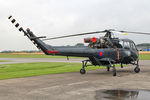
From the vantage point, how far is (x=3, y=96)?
26.3 ft

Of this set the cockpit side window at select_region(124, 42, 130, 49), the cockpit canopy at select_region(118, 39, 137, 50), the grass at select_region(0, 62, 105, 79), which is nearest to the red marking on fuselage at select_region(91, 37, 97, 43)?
the cockpit canopy at select_region(118, 39, 137, 50)

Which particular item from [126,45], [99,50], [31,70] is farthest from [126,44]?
[31,70]

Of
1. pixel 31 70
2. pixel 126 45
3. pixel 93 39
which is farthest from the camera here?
pixel 31 70

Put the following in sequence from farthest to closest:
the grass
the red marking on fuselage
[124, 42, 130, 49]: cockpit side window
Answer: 1. [124, 42, 130, 49]: cockpit side window
2. the grass
3. the red marking on fuselage

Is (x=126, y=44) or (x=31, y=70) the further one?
(x=31, y=70)

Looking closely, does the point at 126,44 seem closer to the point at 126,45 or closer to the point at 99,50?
the point at 126,45

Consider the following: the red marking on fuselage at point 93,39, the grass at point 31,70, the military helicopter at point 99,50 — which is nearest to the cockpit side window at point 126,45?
the military helicopter at point 99,50

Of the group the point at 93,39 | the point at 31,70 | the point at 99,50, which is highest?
the point at 93,39

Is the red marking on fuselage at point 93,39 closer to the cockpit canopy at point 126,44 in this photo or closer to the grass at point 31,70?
the cockpit canopy at point 126,44

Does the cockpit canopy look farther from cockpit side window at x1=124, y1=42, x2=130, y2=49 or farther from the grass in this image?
the grass

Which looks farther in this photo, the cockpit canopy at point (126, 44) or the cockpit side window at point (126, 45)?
the cockpit side window at point (126, 45)

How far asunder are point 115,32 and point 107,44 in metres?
1.56

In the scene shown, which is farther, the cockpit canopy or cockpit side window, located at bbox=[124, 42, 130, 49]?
cockpit side window, located at bbox=[124, 42, 130, 49]

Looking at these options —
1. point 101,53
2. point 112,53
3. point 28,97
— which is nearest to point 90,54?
point 101,53
